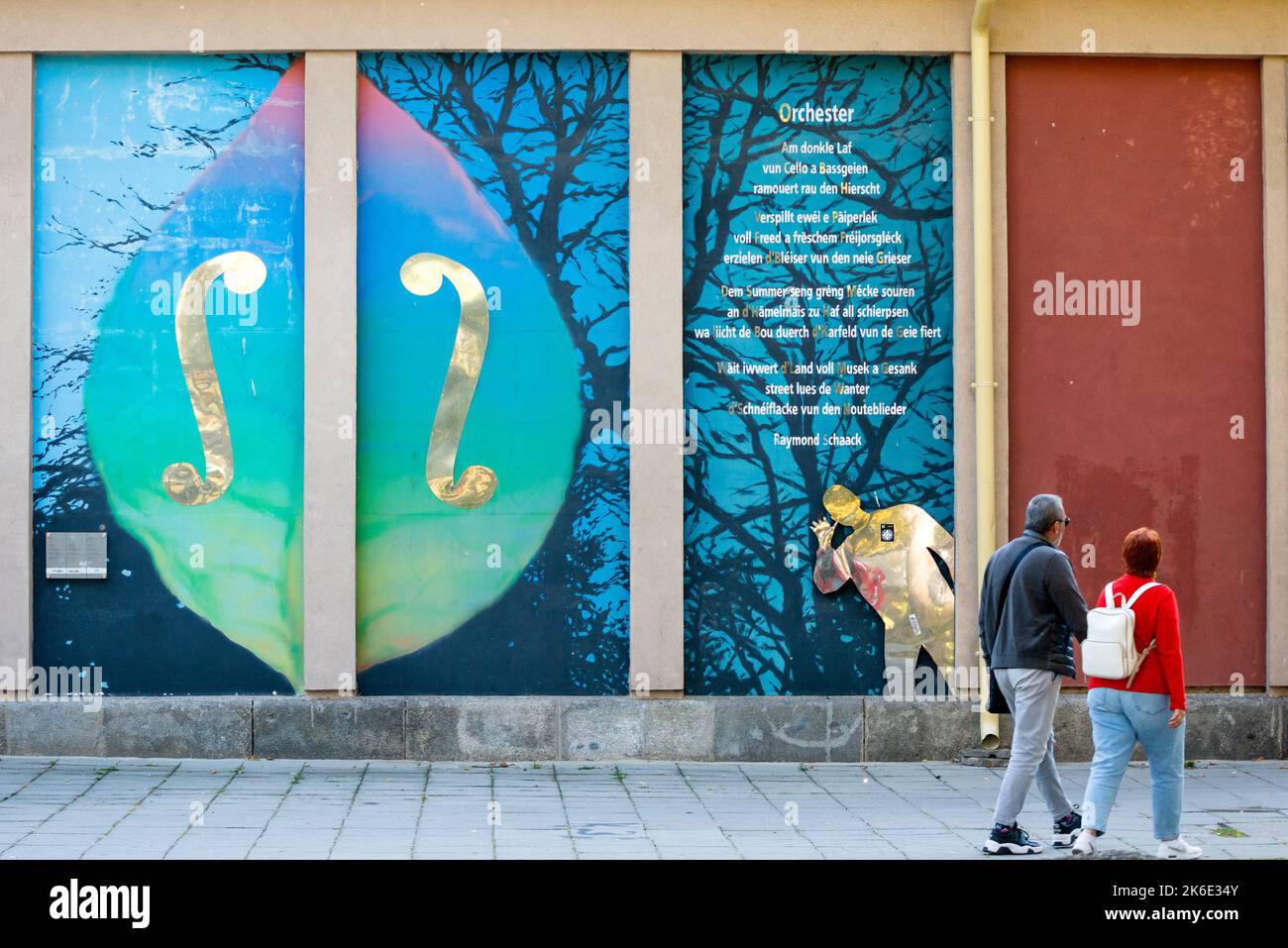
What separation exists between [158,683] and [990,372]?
6.04 m

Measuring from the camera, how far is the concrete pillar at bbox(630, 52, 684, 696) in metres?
10.9

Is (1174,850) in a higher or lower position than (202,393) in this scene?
lower

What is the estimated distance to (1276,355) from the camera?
1115 cm

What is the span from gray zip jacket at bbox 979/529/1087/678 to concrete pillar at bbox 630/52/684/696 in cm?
333

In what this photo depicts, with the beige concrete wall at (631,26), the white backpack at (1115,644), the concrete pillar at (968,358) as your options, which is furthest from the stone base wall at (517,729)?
the beige concrete wall at (631,26)

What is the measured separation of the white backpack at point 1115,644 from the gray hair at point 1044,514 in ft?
1.79

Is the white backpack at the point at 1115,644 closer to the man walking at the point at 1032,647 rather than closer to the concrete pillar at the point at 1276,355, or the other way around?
the man walking at the point at 1032,647

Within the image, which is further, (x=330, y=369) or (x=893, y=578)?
(x=893, y=578)

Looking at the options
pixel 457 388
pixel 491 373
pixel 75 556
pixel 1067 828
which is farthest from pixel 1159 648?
pixel 75 556

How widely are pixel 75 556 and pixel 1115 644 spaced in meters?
6.92

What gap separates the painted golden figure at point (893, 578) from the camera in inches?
434

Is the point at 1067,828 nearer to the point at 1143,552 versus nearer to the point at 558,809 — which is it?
the point at 1143,552

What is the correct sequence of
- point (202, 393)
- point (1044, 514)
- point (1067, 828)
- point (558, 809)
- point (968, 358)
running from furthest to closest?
point (968, 358) < point (202, 393) < point (558, 809) < point (1067, 828) < point (1044, 514)

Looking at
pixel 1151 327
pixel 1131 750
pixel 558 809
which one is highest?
pixel 1151 327
